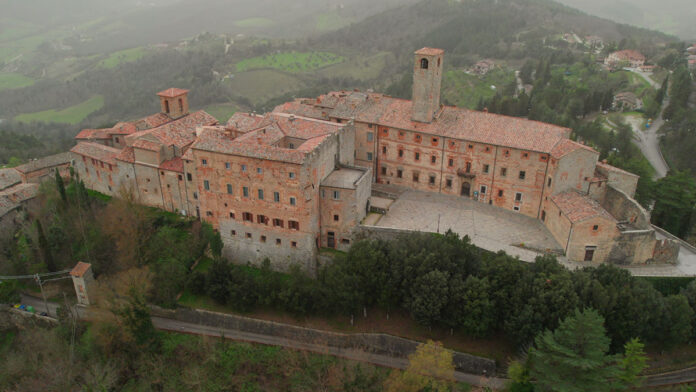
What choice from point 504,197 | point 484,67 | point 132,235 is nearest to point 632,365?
point 504,197

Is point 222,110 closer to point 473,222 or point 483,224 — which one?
point 473,222

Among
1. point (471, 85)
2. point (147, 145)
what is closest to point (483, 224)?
point (147, 145)

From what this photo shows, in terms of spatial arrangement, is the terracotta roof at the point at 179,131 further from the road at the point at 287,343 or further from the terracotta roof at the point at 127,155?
the road at the point at 287,343

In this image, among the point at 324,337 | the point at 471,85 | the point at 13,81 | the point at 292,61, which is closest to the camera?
the point at 324,337

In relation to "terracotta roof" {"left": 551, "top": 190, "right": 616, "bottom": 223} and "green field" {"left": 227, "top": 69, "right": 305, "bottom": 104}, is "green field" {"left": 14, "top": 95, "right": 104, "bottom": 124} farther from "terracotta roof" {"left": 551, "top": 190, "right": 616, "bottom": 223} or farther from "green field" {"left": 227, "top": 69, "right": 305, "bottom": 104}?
"terracotta roof" {"left": 551, "top": 190, "right": 616, "bottom": 223}

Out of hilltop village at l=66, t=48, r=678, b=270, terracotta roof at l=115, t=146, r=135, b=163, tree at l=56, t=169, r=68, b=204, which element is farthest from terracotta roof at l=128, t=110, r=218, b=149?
tree at l=56, t=169, r=68, b=204
